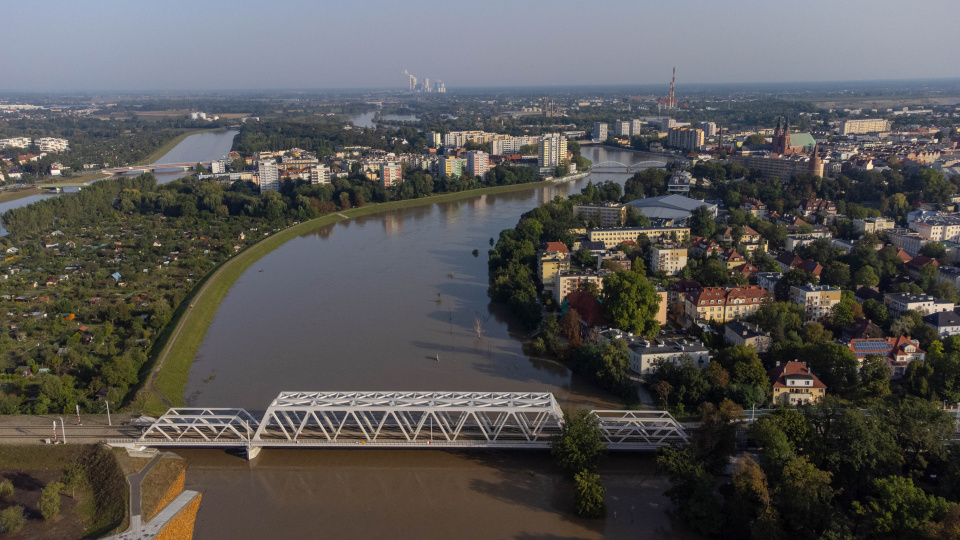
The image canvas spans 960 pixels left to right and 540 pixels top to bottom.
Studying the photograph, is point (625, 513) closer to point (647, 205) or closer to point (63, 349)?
point (63, 349)

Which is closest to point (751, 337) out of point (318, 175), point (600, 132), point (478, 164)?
point (318, 175)

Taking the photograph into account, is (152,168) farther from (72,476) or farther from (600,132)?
(72,476)

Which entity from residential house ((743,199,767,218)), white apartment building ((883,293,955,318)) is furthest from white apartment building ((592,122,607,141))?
white apartment building ((883,293,955,318))

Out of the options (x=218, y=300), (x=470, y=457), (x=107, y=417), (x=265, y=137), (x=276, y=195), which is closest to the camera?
(x=470, y=457)

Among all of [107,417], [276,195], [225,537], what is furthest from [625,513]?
[276,195]

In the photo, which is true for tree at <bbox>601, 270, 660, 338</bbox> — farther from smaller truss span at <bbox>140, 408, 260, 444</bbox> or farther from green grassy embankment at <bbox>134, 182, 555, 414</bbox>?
green grassy embankment at <bbox>134, 182, 555, 414</bbox>

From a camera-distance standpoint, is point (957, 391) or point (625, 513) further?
point (957, 391)
